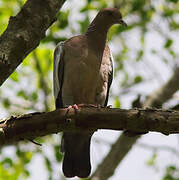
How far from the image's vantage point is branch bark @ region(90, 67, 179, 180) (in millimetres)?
4793

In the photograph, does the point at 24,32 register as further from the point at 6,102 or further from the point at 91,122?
the point at 6,102

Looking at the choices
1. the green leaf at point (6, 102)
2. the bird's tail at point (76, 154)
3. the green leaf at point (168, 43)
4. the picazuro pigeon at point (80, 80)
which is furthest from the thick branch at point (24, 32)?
the green leaf at point (6, 102)

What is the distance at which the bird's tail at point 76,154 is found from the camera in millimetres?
4332

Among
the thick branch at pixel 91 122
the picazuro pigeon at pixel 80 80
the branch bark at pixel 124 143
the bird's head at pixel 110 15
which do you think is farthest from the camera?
the bird's head at pixel 110 15

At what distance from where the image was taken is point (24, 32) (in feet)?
9.39

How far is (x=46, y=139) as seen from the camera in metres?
6.15

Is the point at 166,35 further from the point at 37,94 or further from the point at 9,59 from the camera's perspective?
the point at 9,59

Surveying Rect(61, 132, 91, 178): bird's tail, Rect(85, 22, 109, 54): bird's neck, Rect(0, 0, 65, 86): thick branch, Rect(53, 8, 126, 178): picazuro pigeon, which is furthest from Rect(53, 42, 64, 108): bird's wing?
Rect(0, 0, 65, 86): thick branch

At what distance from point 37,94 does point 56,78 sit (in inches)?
63.4

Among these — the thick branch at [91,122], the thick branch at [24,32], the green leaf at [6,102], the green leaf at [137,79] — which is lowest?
the thick branch at [91,122]

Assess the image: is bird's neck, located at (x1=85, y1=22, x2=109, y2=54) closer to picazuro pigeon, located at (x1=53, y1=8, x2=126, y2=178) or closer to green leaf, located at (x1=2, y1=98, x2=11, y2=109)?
picazuro pigeon, located at (x1=53, y1=8, x2=126, y2=178)

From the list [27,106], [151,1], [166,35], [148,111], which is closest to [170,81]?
[166,35]

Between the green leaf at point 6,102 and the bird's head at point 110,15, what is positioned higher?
the bird's head at point 110,15

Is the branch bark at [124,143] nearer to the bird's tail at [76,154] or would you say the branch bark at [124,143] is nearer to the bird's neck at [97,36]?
the bird's tail at [76,154]
